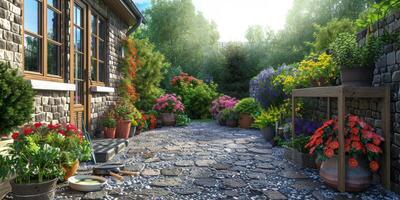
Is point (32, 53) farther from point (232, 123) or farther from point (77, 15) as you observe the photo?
point (232, 123)

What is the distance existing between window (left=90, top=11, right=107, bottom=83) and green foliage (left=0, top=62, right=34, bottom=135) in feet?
11.2

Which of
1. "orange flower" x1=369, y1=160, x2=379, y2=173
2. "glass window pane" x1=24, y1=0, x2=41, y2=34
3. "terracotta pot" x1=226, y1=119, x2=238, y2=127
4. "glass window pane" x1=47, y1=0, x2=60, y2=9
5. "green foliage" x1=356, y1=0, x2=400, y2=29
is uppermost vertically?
"glass window pane" x1=47, y1=0, x2=60, y2=9

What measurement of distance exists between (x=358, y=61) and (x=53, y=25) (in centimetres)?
417

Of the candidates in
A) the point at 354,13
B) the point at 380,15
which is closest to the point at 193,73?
the point at 354,13

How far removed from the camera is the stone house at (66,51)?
3791 millimetres

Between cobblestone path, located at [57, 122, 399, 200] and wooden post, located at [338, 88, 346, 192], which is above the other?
wooden post, located at [338, 88, 346, 192]

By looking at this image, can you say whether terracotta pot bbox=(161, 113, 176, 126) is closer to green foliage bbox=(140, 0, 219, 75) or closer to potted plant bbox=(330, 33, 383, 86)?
potted plant bbox=(330, 33, 383, 86)

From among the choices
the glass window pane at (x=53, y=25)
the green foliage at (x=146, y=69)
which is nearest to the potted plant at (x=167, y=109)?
the green foliage at (x=146, y=69)

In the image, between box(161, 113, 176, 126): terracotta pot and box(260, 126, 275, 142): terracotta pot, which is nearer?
box(260, 126, 275, 142): terracotta pot

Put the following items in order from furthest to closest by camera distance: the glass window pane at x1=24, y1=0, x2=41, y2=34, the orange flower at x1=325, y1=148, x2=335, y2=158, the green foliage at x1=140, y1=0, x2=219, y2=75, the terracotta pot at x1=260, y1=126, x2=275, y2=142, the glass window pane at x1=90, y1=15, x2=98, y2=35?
the green foliage at x1=140, y1=0, x2=219, y2=75 < the glass window pane at x1=90, y1=15, x2=98, y2=35 < the terracotta pot at x1=260, y1=126, x2=275, y2=142 < the glass window pane at x1=24, y1=0, x2=41, y2=34 < the orange flower at x1=325, y1=148, x2=335, y2=158

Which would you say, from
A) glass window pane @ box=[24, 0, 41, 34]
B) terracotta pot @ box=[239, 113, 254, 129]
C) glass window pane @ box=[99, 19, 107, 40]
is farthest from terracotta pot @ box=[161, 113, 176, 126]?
glass window pane @ box=[24, 0, 41, 34]

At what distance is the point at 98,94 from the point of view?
676cm

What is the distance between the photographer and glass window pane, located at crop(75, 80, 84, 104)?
579 cm

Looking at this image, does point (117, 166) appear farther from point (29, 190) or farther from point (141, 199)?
point (29, 190)
